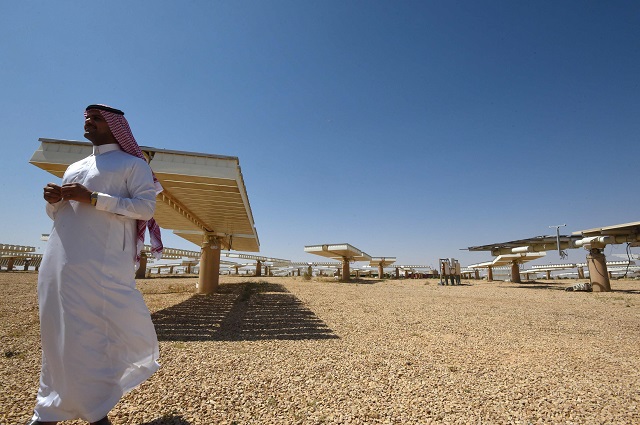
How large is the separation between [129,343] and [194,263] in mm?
46529

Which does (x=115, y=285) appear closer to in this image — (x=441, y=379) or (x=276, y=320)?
(x=441, y=379)

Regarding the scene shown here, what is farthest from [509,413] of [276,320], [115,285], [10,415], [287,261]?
[287,261]

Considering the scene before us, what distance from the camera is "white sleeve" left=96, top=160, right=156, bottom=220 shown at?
212cm

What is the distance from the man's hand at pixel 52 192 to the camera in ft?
6.89

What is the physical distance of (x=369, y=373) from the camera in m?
3.72

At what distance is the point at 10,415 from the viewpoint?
2.56 metres

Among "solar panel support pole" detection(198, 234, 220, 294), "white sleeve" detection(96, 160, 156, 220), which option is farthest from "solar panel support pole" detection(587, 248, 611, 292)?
"white sleeve" detection(96, 160, 156, 220)

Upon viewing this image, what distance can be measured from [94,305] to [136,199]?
0.80 meters

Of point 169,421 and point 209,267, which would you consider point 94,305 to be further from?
point 209,267

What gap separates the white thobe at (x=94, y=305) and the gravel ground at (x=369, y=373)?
81cm

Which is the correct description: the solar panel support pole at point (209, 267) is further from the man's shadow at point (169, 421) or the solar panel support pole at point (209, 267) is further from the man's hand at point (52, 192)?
the man's hand at point (52, 192)

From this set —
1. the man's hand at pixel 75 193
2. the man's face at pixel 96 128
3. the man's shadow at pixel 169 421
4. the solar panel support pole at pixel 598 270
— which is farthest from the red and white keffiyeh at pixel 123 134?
the solar panel support pole at pixel 598 270

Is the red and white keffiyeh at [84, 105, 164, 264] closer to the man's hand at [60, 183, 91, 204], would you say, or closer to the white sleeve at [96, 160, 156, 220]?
the white sleeve at [96, 160, 156, 220]

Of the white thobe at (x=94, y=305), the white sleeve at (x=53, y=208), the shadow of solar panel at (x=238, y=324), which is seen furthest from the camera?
the shadow of solar panel at (x=238, y=324)
